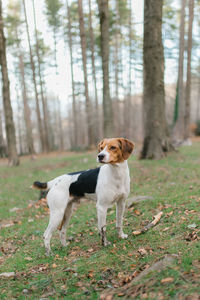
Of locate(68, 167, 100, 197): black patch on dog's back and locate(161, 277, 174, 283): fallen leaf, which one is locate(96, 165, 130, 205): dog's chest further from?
locate(161, 277, 174, 283): fallen leaf

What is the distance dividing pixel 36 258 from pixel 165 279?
2471 millimetres

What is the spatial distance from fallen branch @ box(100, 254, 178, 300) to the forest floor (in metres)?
0.01

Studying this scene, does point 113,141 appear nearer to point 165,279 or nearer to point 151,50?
point 165,279

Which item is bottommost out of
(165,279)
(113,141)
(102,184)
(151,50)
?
(165,279)

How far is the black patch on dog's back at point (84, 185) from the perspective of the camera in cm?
416

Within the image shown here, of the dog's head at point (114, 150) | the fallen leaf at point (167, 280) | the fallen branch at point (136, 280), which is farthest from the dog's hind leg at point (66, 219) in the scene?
the fallen leaf at point (167, 280)

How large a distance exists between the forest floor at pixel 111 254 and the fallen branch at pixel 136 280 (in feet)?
0.04

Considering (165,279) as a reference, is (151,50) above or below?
above

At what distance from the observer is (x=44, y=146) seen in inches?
1091

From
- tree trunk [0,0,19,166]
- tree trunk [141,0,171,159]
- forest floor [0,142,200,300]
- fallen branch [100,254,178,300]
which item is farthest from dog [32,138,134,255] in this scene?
tree trunk [0,0,19,166]

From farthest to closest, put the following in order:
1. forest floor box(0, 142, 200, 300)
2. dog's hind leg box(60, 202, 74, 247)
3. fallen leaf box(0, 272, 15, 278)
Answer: dog's hind leg box(60, 202, 74, 247), fallen leaf box(0, 272, 15, 278), forest floor box(0, 142, 200, 300)

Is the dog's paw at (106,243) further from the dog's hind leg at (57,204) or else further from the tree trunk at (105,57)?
the tree trunk at (105,57)

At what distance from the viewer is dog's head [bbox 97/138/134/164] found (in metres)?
3.57

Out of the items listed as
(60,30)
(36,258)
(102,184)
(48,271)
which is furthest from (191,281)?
(60,30)
